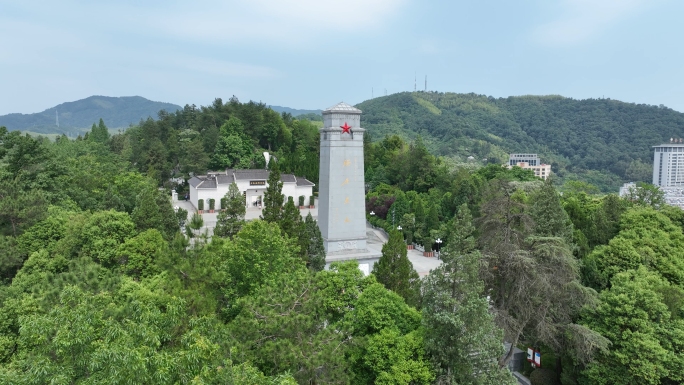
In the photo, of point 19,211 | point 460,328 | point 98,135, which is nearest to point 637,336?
point 460,328

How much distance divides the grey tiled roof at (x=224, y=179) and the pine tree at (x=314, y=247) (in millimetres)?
14573

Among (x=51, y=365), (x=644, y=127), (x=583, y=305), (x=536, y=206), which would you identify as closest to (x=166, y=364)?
(x=51, y=365)

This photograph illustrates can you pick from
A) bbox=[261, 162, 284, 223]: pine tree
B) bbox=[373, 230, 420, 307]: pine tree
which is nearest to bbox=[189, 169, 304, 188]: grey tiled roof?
bbox=[261, 162, 284, 223]: pine tree

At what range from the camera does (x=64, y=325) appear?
5.69 m

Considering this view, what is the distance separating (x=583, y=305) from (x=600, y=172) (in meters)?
68.8

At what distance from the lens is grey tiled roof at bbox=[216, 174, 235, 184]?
27.9 m

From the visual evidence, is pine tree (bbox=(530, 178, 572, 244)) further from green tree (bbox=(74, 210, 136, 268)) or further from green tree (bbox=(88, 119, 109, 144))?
green tree (bbox=(88, 119, 109, 144))

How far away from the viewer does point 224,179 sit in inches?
1109

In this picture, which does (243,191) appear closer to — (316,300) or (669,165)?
(316,300)

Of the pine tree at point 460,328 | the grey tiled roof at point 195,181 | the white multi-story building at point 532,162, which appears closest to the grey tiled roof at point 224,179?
the grey tiled roof at point 195,181

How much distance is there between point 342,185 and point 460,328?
8.33 metres

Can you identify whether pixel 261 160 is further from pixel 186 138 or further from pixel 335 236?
pixel 335 236

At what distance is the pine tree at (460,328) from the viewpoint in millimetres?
7504

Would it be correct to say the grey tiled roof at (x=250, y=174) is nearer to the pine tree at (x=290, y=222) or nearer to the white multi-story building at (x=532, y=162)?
the pine tree at (x=290, y=222)
